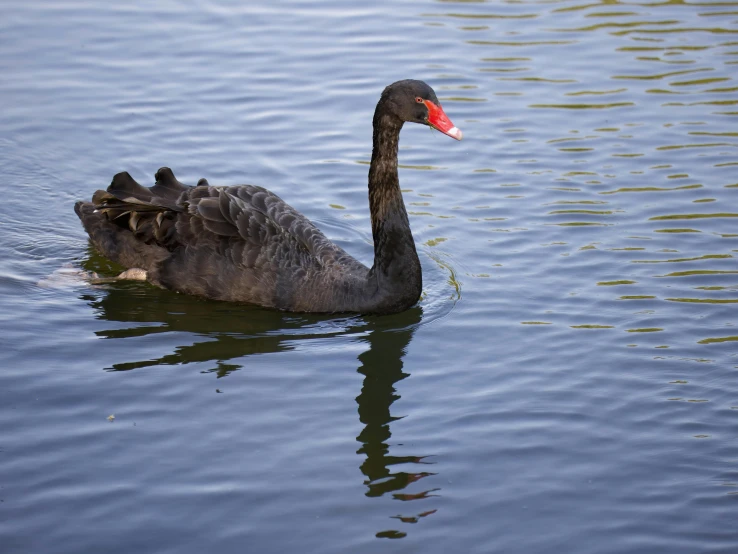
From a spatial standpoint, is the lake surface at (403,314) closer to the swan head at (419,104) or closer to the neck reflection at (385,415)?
the neck reflection at (385,415)

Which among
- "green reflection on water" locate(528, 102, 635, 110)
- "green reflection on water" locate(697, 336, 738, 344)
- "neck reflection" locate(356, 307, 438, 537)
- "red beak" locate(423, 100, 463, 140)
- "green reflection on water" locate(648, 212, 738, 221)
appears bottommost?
"neck reflection" locate(356, 307, 438, 537)

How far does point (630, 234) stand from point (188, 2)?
9108mm

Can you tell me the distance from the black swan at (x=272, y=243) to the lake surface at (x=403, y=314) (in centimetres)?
20

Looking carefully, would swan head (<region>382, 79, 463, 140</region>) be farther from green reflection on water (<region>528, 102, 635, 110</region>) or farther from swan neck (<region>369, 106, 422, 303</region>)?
green reflection on water (<region>528, 102, 635, 110</region>)

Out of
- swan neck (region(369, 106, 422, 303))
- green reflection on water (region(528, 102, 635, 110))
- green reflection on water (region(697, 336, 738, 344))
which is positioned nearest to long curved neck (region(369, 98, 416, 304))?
swan neck (region(369, 106, 422, 303))

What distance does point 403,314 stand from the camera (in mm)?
9203

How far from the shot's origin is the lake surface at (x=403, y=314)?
642cm

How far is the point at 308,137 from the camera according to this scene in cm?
1273

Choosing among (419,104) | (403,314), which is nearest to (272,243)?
(403,314)

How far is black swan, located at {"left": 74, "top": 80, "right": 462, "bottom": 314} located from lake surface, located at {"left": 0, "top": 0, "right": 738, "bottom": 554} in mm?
198

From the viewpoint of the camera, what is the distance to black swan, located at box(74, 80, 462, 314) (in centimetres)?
914

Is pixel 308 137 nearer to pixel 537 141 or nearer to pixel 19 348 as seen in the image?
pixel 537 141

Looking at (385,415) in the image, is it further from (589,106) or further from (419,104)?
(589,106)

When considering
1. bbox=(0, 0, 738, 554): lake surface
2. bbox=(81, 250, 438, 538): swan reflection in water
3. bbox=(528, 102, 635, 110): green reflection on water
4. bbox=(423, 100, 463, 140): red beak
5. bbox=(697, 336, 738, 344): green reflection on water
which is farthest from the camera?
bbox=(528, 102, 635, 110): green reflection on water
